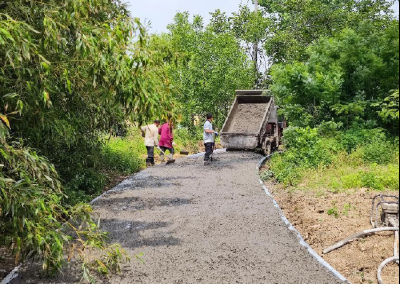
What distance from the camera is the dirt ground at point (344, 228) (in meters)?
6.43

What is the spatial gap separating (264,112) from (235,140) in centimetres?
219

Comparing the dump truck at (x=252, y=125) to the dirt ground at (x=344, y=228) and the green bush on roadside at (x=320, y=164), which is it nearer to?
the green bush on roadside at (x=320, y=164)

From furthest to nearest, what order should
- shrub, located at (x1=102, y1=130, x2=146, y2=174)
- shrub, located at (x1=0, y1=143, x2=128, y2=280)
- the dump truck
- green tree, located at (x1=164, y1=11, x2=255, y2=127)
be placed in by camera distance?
green tree, located at (x1=164, y1=11, x2=255, y2=127) < the dump truck < shrub, located at (x1=102, y1=130, x2=146, y2=174) < shrub, located at (x1=0, y1=143, x2=128, y2=280)

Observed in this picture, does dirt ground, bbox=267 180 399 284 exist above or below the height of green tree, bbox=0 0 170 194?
below

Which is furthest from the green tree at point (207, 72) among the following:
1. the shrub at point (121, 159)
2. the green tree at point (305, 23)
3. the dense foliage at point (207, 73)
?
the shrub at point (121, 159)

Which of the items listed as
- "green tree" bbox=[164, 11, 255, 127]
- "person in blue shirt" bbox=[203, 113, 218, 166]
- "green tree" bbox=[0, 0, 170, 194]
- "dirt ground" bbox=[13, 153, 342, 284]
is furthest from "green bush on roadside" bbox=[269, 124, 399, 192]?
"green tree" bbox=[164, 11, 255, 127]

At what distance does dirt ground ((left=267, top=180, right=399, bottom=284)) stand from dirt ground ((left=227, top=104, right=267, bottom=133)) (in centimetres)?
943

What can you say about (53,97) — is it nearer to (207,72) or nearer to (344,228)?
(344,228)

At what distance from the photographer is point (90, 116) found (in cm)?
894

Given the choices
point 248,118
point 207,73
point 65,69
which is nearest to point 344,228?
point 65,69

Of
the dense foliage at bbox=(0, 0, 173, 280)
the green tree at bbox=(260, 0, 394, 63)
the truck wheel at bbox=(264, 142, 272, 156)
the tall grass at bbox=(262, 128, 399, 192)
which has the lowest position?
the truck wheel at bbox=(264, 142, 272, 156)

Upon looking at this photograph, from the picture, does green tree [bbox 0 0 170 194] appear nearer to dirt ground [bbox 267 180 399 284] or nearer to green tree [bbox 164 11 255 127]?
dirt ground [bbox 267 180 399 284]

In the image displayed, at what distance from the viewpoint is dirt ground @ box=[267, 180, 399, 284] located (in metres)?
6.43

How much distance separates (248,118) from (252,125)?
54 cm
